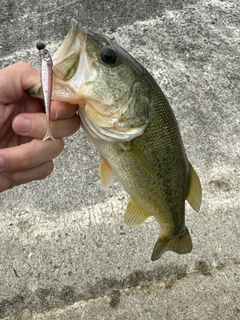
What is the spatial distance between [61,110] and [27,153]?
30cm

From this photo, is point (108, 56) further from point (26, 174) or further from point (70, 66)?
point (26, 174)

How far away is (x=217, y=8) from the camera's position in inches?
153

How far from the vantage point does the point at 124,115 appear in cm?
164

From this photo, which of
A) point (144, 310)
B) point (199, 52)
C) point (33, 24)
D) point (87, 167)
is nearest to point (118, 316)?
point (144, 310)

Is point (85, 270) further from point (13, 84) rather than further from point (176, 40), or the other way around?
point (176, 40)

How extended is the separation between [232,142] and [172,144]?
58.4 inches

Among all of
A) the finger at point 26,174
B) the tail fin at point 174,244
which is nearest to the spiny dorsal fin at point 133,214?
the tail fin at point 174,244

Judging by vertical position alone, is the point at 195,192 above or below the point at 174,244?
above

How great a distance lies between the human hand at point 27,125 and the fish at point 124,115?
9 centimetres

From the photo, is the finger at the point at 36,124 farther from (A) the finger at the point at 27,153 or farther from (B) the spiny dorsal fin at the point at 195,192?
(B) the spiny dorsal fin at the point at 195,192

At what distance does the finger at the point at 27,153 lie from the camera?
5.72 ft

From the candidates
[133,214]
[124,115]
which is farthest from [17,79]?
[133,214]

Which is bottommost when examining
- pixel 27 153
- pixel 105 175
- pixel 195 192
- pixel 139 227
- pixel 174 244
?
pixel 139 227

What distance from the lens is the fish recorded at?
152 centimetres
